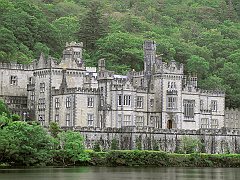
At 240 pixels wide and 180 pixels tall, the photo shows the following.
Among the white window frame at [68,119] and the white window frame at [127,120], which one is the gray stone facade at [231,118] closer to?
the white window frame at [127,120]

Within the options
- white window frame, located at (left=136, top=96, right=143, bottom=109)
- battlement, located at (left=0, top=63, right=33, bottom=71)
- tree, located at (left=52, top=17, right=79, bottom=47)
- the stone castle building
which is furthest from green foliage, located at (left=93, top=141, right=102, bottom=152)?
tree, located at (left=52, top=17, right=79, bottom=47)

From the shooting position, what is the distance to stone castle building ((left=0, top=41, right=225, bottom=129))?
119 meters

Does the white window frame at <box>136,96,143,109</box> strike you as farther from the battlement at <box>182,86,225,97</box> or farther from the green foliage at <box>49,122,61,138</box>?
the green foliage at <box>49,122,61,138</box>

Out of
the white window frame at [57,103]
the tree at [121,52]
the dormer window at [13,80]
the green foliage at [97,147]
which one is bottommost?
the green foliage at [97,147]

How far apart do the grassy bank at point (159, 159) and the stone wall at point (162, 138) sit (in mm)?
4966

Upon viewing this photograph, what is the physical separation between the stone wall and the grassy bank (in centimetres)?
497

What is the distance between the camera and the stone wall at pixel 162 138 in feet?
369

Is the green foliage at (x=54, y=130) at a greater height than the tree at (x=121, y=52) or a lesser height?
lesser

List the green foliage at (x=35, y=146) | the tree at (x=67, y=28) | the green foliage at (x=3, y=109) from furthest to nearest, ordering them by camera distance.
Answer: the tree at (x=67, y=28) < the green foliage at (x=3, y=109) < the green foliage at (x=35, y=146)

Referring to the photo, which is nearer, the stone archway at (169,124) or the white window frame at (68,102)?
the white window frame at (68,102)

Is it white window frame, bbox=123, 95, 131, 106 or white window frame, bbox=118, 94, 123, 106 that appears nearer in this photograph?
white window frame, bbox=118, 94, 123, 106

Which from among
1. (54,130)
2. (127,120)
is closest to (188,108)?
(127,120)

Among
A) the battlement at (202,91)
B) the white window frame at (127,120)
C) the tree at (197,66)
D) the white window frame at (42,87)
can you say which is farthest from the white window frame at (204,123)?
the tree at (197,66)

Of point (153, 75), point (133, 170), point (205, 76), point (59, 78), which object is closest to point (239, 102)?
point (205, 76)
